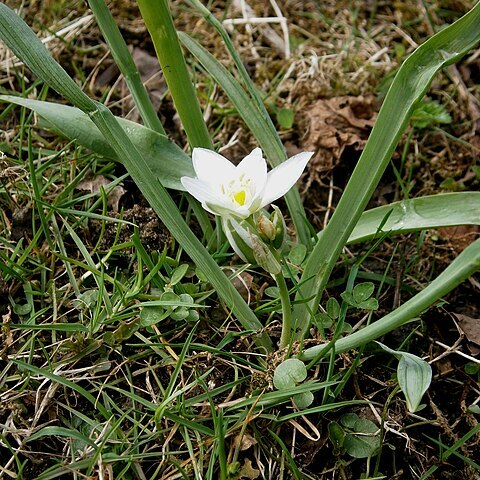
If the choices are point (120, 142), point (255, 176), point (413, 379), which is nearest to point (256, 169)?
point (255, 176)

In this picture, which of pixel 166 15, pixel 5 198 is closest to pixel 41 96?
pixel 5 198

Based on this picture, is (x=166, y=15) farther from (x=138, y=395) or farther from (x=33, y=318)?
(x=138, y=395)

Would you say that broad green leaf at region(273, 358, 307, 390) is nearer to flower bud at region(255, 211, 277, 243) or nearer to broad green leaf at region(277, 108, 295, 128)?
flower bud at region(255, 211, 277, 243)

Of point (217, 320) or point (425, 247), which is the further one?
point (425, 247)

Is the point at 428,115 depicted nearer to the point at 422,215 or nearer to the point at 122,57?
the point at 422,215

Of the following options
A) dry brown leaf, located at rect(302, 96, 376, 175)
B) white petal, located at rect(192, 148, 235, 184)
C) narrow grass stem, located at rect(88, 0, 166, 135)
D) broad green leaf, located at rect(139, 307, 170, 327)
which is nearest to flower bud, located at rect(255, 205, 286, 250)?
white petal, located at rect(192, 148, 235, 184)

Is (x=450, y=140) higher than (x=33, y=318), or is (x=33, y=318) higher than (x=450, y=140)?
(x=33, y=318)

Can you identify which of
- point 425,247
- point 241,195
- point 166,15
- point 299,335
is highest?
point 166,15
